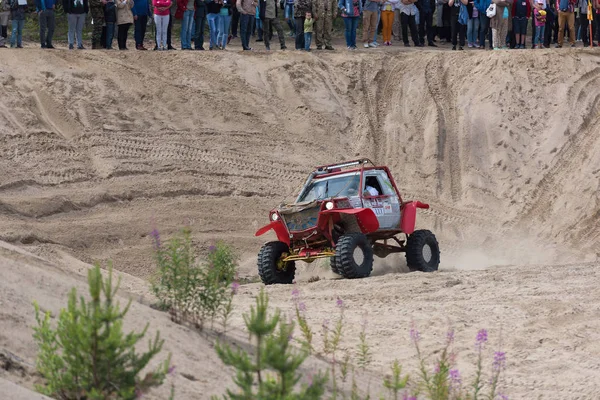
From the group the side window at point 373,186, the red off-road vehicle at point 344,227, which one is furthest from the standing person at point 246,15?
the side window at point 373,186

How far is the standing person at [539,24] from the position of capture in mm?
27547

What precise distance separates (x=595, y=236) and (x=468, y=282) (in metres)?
7.90

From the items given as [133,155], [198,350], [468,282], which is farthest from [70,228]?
[198,350]

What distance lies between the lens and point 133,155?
22.1 meters

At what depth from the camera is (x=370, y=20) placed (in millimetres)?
27578

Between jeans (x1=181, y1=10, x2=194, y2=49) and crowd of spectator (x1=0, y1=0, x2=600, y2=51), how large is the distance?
0.07 ft

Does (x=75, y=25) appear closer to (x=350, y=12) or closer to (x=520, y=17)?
(x=350, y=12)

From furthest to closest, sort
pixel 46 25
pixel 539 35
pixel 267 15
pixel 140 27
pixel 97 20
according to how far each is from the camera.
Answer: pixel 539 35 < pixel 267 15 < pixel 140 27 < pixel 97 20 < pixel 46 25

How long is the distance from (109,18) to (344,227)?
10.1 m

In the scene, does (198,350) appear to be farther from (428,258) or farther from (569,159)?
(569,159)

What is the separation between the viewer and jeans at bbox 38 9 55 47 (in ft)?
76.8

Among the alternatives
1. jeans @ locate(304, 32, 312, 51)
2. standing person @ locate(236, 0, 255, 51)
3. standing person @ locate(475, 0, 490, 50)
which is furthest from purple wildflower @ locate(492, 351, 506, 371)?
standing person @ locate(475, 0, 490, 50)

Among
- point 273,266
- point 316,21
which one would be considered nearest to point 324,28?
point 316,21

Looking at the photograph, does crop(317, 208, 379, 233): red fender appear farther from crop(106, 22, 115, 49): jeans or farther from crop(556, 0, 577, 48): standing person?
crop(556, 0, 577, 48): standing person
